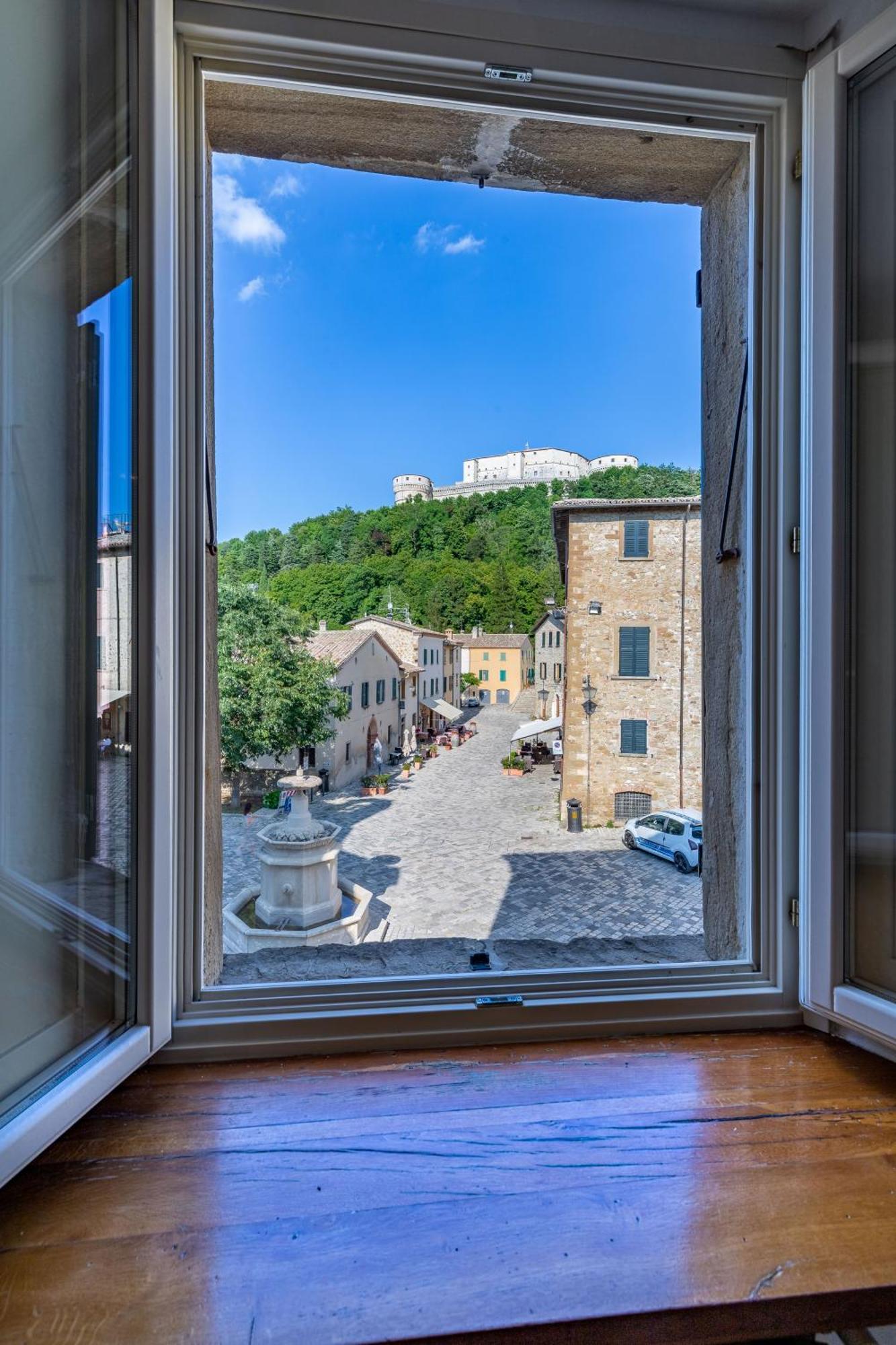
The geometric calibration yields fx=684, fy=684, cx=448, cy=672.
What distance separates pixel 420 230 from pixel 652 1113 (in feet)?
5.46

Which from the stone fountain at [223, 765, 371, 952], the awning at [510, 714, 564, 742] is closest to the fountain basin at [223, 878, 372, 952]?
the stone fountain at [223, 765, 371, 952]

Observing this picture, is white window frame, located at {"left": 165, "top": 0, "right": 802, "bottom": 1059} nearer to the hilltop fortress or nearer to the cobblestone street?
the cobblestone street

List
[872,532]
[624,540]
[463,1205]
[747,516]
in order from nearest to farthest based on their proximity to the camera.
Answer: [463,1205] → [872,532] → [747,516] → [624,540]

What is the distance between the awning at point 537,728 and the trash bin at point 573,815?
16 centimetres

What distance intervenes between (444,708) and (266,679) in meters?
0.43

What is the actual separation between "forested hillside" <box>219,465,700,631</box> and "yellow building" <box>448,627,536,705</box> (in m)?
0.04

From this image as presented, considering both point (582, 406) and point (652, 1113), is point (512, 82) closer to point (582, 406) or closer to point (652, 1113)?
point (582, 406)

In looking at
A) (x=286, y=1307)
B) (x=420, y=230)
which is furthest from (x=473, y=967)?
(x=420, y=230)

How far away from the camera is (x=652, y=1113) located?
3.14 feet

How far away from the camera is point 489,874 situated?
149cm

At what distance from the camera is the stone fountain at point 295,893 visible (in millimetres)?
1368

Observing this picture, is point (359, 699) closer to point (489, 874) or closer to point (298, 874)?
point (298, 874)

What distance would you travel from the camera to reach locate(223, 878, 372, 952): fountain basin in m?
1.37

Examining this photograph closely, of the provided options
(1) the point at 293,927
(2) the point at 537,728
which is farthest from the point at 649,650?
(1) the point at 293,927
